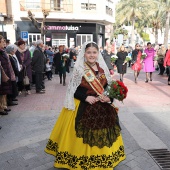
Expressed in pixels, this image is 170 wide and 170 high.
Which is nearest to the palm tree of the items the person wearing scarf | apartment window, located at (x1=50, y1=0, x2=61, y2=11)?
apartment window, located at (x1=50, y1=0, x2=61, y2=11)

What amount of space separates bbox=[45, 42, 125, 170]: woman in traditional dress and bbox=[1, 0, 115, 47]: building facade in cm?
2480

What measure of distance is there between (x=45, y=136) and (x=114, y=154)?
74.5 inches

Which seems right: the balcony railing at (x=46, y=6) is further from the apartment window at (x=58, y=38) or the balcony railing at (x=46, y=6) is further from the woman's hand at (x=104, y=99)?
the woman's hand at (x=104, y=99)

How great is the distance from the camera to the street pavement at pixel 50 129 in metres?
3.75

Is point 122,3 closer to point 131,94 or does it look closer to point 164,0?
point 164,0

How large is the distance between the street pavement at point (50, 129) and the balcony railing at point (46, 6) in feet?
67.9

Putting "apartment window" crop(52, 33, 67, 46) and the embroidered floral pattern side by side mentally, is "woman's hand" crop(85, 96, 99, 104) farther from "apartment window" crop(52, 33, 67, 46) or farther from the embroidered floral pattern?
"apartment window" crop(52, 33, 67, 46)

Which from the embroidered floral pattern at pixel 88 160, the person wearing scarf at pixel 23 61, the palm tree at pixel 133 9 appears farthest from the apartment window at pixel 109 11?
the embroidered floral pattern at pixel 88 160

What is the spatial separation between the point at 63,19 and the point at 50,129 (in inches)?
963

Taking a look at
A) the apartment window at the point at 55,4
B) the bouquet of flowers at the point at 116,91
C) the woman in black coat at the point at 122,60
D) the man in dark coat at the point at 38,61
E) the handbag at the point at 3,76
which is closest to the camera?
the bouquet of flowers at the point at 116,91

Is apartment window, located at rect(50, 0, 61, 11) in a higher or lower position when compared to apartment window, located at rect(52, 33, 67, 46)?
higher

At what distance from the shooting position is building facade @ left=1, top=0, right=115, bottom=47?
88.8 feet

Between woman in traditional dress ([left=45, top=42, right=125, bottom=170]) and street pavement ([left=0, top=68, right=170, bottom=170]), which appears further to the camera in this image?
street pavement ([left=0, top=68, right=170, bottom=170])

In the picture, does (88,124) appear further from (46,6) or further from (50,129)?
(46,6)
